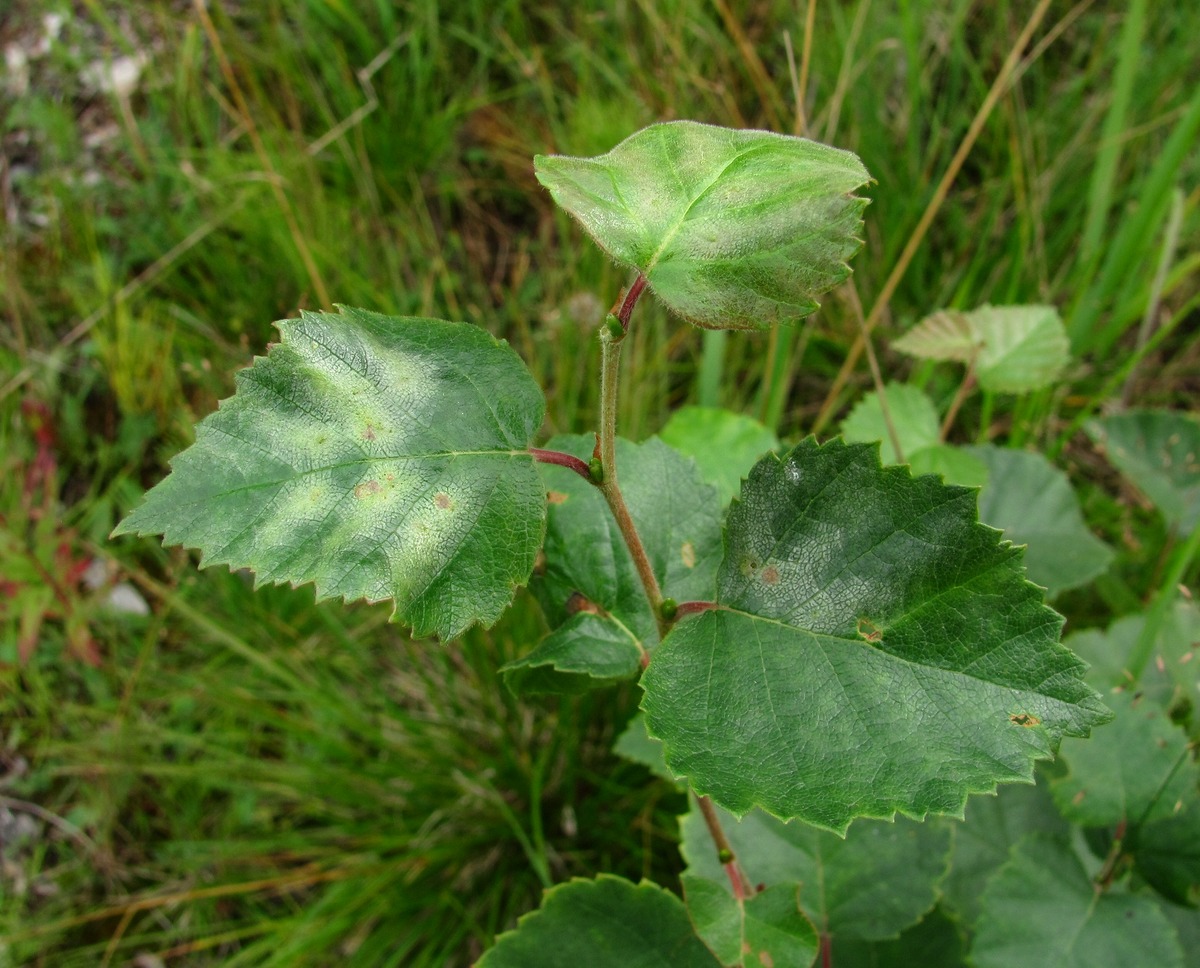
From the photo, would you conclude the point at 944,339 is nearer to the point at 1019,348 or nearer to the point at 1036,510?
the point at 1019,348

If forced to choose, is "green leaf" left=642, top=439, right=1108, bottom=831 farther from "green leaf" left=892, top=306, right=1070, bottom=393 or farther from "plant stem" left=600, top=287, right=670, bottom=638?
"green leaf" left=892, top=306, right=1070, bottom=393

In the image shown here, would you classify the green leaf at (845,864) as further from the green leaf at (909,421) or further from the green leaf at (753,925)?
the green leaf at (909,421)

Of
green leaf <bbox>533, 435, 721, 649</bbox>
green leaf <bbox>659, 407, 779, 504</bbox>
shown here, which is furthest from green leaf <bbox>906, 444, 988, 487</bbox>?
green leaf <bbox>533, 435, 721, 649</bbox>

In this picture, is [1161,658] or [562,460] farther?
[1161,658]

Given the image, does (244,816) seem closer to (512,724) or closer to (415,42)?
(512,724)

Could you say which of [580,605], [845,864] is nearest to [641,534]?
[580,605]

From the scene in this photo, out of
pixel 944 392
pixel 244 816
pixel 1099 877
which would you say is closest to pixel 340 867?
pixel 244 816
